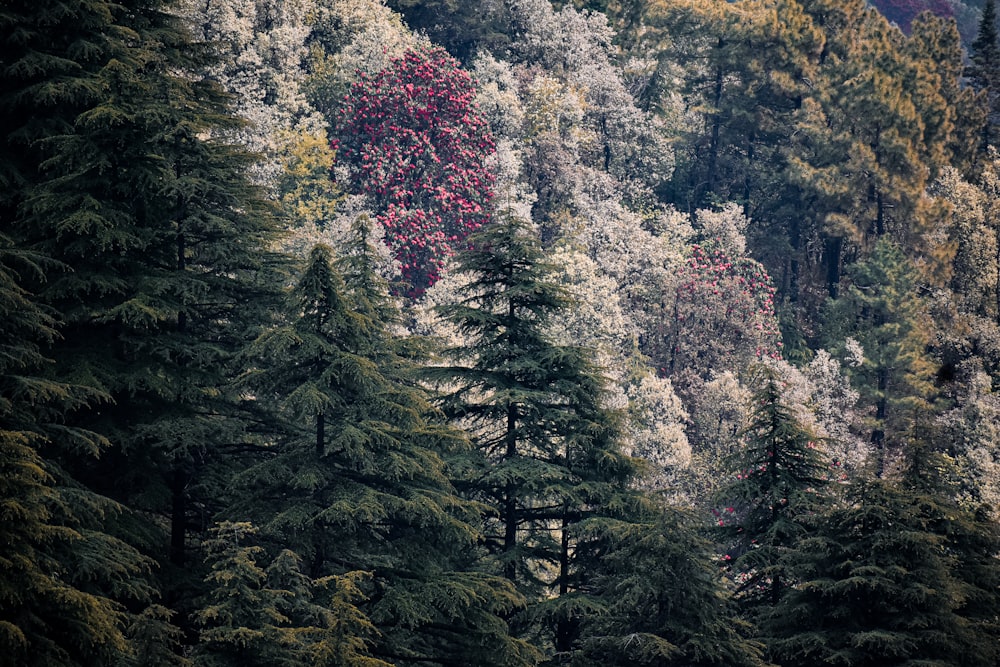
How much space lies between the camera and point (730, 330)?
52906mm

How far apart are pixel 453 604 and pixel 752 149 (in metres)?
52.7

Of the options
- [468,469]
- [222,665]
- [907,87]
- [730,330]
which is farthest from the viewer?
[907,87]

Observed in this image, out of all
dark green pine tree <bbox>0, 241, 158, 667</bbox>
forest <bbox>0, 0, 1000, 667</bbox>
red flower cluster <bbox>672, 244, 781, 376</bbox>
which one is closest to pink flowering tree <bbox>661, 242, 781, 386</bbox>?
red flower cluster <bbox>672, 244, 781, 376</bbox>

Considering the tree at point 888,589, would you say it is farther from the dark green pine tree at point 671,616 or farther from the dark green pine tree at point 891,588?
the dark green pine tree at point 671,616

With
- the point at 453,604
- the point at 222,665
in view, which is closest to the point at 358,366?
the point at 453,604

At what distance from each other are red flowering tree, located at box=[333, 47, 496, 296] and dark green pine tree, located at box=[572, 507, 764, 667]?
34.5m

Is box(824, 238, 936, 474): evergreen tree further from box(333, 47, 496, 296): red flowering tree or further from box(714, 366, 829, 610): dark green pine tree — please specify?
box(714, 366, 829, 610): dark green pine tree

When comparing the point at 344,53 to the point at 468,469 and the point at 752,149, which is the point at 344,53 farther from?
the point at 468,469

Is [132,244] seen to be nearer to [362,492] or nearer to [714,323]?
[362,492]

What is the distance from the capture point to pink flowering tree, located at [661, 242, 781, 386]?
52344mm

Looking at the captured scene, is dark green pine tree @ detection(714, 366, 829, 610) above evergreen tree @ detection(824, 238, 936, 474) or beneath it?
beneath

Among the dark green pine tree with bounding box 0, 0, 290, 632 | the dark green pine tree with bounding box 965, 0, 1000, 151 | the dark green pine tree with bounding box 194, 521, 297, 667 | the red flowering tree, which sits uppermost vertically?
the dark green pine tree with bounding box 965, 0, 1000, 151

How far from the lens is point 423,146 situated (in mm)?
53500

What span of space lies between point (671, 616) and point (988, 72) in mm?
61469
